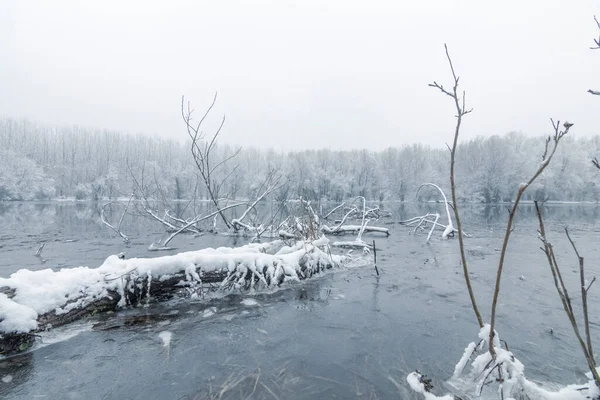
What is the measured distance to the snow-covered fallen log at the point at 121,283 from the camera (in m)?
3.32

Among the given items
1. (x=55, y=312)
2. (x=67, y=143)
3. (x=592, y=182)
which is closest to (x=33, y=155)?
(x=67, y=143)

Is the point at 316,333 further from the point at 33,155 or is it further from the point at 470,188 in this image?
the point at 33,155

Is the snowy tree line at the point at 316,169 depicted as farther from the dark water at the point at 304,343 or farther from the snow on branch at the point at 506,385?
the snow on branch at the point at 506,385

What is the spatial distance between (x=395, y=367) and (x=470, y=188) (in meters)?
58.1

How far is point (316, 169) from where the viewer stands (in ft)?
205

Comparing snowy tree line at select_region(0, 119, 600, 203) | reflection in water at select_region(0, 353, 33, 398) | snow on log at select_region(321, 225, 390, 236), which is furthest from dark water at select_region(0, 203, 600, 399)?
snowy tree line at select_region(0, 119, 600, 203)

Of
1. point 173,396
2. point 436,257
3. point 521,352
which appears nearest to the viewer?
point 173,396

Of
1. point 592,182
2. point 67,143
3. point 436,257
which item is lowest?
point 436,257

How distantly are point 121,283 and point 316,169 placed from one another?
194 ft

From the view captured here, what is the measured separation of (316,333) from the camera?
160 inches

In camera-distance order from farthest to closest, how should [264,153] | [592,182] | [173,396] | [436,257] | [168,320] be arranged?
[264,153] → [592,182] → [436,257] → [168,320] → [173,396]

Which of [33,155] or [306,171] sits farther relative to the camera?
[306,171]

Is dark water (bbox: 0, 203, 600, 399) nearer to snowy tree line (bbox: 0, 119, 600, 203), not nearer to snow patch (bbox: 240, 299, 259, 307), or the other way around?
snow patch (bbox: 240, 299, 259, 307)

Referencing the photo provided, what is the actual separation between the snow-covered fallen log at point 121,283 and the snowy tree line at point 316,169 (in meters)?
37.3
